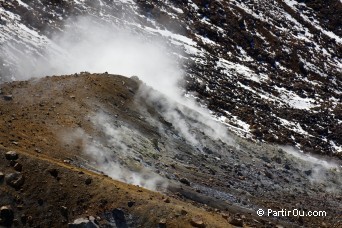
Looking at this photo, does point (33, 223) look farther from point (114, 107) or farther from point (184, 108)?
point (184, 108)

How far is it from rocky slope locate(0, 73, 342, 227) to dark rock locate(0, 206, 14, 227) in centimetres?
4

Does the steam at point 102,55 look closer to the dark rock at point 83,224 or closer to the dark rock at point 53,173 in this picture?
the dark rock at point 53,173

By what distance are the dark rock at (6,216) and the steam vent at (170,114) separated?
0.04m

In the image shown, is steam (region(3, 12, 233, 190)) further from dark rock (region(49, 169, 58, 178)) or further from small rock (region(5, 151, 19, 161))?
small rock (region(5, 151, 19, 161))

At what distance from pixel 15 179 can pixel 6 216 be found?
155 cm

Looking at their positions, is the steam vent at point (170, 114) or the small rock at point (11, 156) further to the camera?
the small rock at point (11, 156)

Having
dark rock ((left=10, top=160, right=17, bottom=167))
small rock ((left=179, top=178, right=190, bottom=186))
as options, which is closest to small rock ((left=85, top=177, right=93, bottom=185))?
dark rock ((left=10, top=160, right=17, bottom=167))

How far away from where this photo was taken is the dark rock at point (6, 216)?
16375mm

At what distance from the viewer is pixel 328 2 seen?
90.3 meters

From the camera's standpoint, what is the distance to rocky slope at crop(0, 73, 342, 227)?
17359 mm

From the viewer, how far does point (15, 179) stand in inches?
690

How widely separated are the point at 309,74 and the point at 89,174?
189ft

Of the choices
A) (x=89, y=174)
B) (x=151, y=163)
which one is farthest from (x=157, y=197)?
(x=151, y=163)

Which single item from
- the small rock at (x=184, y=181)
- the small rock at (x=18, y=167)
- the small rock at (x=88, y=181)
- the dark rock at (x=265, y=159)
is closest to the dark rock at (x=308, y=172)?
the dark rock at (x=265, y=159)
